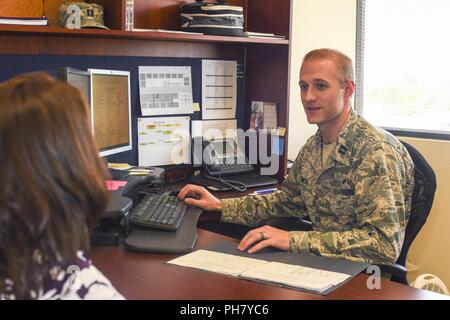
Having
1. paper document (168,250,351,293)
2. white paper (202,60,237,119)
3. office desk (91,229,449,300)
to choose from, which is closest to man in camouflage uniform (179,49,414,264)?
paper document (168,250,351,293)

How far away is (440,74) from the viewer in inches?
116

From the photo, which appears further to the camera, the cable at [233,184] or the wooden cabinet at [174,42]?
the cable at [233,184]

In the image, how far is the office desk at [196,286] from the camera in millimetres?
Answer: 1324

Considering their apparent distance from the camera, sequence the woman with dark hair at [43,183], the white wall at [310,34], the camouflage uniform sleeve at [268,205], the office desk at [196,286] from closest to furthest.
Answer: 1. the woman with dark hair at [43,183]
2. the office desk at [196,286]
3. the camouflage uniform sleeve at [268,205]
4. the white wall at [310,34]

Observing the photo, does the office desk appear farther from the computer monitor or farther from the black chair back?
the computer monitor

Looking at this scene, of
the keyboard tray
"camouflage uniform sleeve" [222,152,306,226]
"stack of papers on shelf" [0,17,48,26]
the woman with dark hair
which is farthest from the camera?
"camouflage uniform sleeve" [222,152,306,226]

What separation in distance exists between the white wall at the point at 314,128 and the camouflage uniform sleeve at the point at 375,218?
1029 mm

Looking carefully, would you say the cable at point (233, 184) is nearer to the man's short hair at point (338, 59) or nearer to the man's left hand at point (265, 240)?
the man's short hair at point (338, 59)

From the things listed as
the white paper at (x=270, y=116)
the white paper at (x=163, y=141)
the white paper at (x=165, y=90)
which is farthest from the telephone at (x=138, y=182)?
the white paper at (x=270, y=116)

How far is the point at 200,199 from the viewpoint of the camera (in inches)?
82.9

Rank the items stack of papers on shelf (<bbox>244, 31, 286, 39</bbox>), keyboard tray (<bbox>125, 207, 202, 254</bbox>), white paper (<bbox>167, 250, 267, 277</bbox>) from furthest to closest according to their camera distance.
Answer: stack of papers on shelf (<bbox>244, 31, 286, 39</bbox>)
keyboard tray (<bbox>125, 207, 202, 254</bbox>)
white paper (<bbox>167, 250, 267, 277</bbox>)

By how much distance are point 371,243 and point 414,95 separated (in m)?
1.61

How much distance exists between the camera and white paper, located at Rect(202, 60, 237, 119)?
279 centimetres

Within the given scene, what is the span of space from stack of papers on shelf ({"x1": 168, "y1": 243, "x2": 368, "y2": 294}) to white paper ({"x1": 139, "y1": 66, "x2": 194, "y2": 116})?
110 cm
